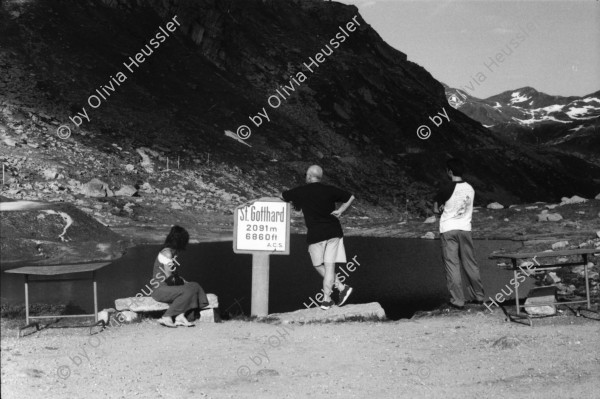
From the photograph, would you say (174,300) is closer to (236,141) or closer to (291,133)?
(236,141)

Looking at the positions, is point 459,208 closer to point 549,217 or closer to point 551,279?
point 551,279

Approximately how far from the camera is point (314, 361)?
31.5 ft

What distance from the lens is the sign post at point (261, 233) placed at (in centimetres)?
1338

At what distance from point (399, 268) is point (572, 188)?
108920mm

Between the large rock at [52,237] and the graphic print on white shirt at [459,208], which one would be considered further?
the large rock at [52,237]

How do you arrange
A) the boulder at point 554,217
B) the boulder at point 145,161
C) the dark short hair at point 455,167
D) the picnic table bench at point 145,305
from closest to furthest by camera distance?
the picnic table bench at point 145,305, the dark short hair at point 455,167, the boulder at point 554,217, the boulder at point 145,161

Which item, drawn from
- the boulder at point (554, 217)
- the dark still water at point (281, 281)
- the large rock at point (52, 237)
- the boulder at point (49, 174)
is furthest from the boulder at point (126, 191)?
the boulder at point (554, 217)

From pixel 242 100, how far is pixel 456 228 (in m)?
68.5

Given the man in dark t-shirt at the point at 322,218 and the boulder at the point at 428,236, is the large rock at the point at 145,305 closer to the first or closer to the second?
the man in dark t-shirt at the point at 322,218

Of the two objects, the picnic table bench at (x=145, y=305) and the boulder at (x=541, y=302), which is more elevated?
the boulder at (x=541, y=302)

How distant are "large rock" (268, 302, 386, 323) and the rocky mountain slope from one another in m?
29.6

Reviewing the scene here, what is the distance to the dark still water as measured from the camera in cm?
1764

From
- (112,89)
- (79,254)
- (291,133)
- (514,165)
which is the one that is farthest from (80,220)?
(514,165)

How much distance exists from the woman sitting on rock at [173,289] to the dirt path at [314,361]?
1.14 feet
